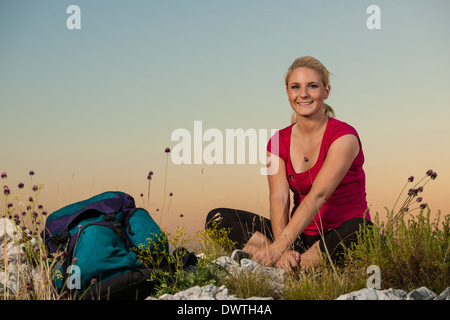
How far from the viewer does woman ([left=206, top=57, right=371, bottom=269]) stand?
204 inches

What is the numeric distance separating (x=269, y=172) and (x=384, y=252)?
1821 mm

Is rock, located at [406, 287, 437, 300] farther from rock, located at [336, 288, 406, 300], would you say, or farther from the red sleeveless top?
the red sleeveless top

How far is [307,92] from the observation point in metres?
5.68

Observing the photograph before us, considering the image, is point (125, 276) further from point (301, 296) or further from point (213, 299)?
point (301, 296)

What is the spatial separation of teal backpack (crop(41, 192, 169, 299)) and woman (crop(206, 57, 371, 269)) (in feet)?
3.34

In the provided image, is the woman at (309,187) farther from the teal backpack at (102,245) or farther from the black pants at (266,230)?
the teal backpack at (102,245)

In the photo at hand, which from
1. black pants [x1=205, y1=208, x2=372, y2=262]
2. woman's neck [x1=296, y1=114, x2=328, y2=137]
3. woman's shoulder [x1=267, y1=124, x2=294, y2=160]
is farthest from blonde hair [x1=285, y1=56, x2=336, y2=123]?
black pants [x1=205, y1=208, x2=372, y2=262]

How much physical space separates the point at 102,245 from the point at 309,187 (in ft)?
8.74

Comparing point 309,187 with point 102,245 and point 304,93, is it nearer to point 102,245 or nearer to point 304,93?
point 304,93

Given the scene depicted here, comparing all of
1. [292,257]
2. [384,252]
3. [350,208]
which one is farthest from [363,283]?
[350,208]

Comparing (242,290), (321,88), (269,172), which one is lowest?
(242,290)

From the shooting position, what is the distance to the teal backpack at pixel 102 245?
4.08m

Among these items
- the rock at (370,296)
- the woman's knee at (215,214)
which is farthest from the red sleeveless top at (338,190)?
the rock at (370,296)
